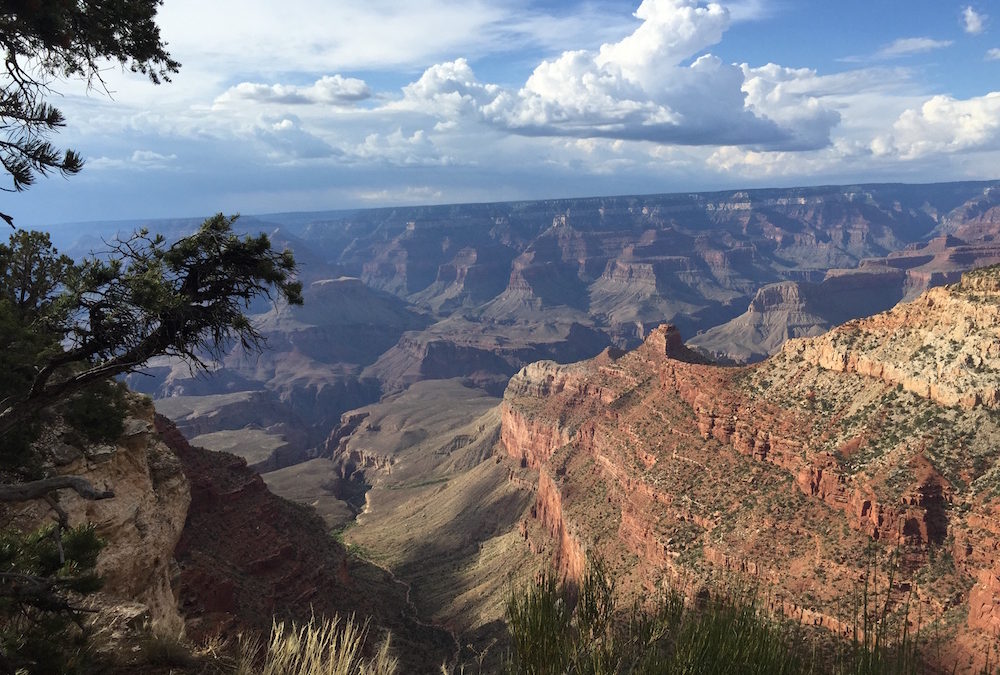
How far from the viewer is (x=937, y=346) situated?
158 feet

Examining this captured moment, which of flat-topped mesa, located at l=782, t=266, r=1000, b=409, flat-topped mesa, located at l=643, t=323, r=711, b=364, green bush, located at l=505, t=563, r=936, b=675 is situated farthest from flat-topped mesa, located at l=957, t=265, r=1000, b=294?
green bush, located at l=505, t=563, r=936, b=675

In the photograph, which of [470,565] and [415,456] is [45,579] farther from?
[415,456]

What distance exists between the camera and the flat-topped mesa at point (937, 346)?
44.5 m

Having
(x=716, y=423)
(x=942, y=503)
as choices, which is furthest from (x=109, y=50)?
(x=716, y=423)

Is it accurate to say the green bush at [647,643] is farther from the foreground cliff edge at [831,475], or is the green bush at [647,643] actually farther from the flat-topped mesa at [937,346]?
the flat-topped mesa at [937,346]

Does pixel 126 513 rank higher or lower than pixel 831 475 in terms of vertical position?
higher

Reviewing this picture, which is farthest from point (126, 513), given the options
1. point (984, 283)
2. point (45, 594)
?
point (984, 283)

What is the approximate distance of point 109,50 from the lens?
13.6 m

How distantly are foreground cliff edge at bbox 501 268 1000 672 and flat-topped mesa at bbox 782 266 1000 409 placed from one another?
0.36 feet

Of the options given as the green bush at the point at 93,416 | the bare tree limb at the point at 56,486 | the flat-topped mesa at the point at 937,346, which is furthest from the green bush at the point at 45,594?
the flat-topped mesa at the point at 937,346

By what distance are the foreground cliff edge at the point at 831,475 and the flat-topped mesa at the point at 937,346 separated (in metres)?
0.11

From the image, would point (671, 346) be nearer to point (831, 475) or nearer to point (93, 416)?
point (831, 475)

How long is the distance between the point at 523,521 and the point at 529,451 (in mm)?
23000

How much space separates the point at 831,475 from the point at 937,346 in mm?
12760
